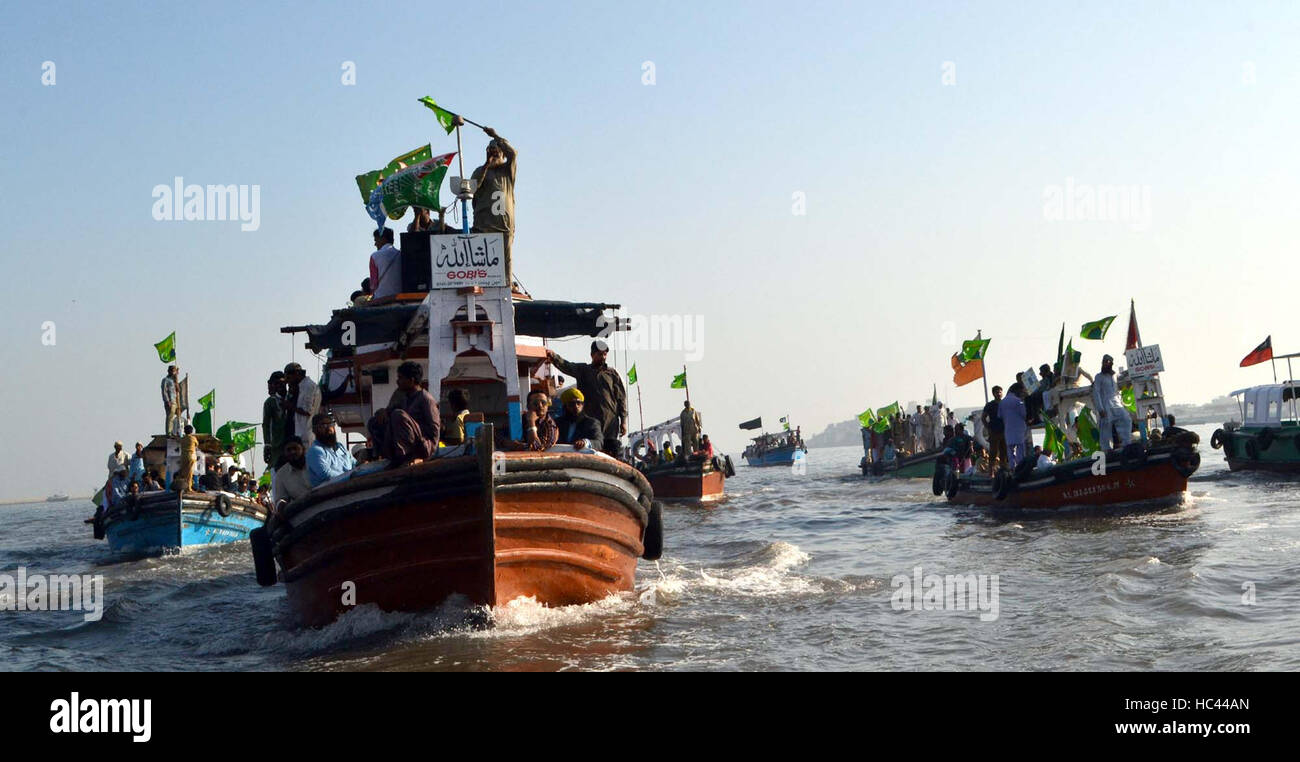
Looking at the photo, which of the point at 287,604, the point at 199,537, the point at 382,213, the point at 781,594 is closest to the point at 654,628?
the point at 781,594

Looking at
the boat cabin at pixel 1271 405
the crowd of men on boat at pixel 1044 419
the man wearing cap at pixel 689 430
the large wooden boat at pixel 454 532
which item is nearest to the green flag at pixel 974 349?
the crowd of men on boat at pixel 1044 419

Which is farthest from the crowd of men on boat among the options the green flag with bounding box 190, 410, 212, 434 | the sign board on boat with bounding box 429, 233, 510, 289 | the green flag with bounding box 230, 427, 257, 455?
the green flag with bounding box 230, 427, 257, 455

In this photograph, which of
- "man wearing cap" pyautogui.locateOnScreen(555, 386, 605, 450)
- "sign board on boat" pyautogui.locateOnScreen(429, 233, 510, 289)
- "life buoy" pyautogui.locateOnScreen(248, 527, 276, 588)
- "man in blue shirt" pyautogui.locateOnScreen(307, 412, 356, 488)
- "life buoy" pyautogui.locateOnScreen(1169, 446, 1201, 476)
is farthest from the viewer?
"life buoy" pyautogui.locateOnScreen(1169, 446, 1201, 476)

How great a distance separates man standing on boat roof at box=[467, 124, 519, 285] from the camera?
12117 mm

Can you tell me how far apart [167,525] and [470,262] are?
49.7 ft

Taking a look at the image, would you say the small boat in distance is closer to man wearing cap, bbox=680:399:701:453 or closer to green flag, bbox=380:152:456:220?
man wearing cap, bbox=680:399:701:453

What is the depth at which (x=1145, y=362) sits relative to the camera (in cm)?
2366

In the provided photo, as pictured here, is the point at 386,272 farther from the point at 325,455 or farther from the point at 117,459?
the point at 117,459

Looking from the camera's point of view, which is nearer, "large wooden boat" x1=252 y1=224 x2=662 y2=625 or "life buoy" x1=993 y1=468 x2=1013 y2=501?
"large wooden boat" x1=252 y1=224 x2=662 y2=625

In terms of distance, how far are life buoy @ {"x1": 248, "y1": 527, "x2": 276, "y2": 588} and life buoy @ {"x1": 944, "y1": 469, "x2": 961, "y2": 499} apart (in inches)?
680

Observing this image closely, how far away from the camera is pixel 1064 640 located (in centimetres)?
812

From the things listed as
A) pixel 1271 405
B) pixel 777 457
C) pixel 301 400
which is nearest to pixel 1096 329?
pixel 1271 405

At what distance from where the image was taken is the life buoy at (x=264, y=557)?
10.9m
